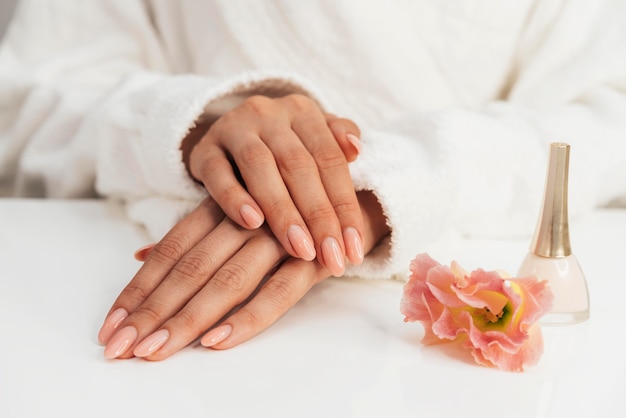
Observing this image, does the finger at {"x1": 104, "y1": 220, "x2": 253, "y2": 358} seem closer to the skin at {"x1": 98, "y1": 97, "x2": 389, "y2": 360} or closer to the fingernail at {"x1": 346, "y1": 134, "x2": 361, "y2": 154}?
the skin at {"x1": 98, "y1": 97, "x2": 389, "y2": 360}

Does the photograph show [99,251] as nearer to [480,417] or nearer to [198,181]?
[198,181]

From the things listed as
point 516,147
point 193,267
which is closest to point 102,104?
point 193,267

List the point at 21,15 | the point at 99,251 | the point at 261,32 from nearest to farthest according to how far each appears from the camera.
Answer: the point at 99,251 < the point at 261,32 < the point at 21,15

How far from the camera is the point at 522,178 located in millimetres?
766

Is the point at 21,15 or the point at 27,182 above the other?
the point at 21,15

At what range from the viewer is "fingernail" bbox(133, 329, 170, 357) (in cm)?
47

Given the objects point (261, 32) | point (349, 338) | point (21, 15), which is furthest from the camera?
point (21, 15)

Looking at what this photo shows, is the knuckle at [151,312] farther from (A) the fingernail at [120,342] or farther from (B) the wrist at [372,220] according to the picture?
(B) the wrist at [372,220]

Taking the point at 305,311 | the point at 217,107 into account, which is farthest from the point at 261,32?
the point at 305,311

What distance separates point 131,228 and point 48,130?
260 mm

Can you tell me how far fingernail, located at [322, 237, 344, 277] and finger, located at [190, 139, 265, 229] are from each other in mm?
65

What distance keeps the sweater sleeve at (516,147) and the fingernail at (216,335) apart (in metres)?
0.16

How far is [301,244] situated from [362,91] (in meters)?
0.39

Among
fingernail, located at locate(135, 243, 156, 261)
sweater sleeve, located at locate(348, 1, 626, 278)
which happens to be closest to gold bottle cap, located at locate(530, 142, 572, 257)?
sweater sleeve, located at locate(348, 1, 626, 278)
